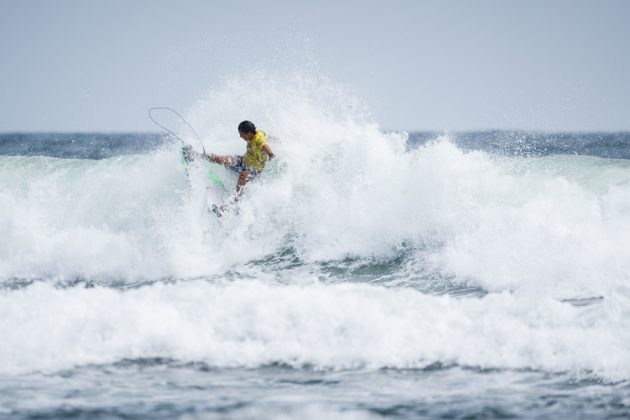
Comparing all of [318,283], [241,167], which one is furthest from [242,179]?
[318,283]

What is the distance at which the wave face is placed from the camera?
583cm

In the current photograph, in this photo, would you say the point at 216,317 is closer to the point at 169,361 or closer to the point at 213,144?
the point at 169,361

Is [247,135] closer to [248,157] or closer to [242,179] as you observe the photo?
[248,157]

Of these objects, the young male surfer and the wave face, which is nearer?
the wave face

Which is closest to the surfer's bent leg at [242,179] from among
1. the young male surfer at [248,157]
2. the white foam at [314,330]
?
the young male surfer at [248,157]

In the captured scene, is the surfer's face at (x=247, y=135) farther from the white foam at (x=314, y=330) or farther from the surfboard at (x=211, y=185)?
the white foam at (x=314, y=330)

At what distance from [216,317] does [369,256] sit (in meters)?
3.69

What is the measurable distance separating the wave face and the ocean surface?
0.09ft

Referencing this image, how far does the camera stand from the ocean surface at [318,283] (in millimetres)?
5004

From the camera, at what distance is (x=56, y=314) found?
6395 mm

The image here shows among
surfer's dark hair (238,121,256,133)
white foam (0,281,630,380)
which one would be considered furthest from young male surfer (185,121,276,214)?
white foam (0,281,630,380)

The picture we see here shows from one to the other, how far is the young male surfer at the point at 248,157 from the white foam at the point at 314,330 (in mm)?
3594

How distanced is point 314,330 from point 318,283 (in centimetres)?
137

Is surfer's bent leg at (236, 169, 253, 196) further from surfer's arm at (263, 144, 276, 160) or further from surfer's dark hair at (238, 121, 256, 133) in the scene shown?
surfer's dark hair at (238, 121, 256, 133)
